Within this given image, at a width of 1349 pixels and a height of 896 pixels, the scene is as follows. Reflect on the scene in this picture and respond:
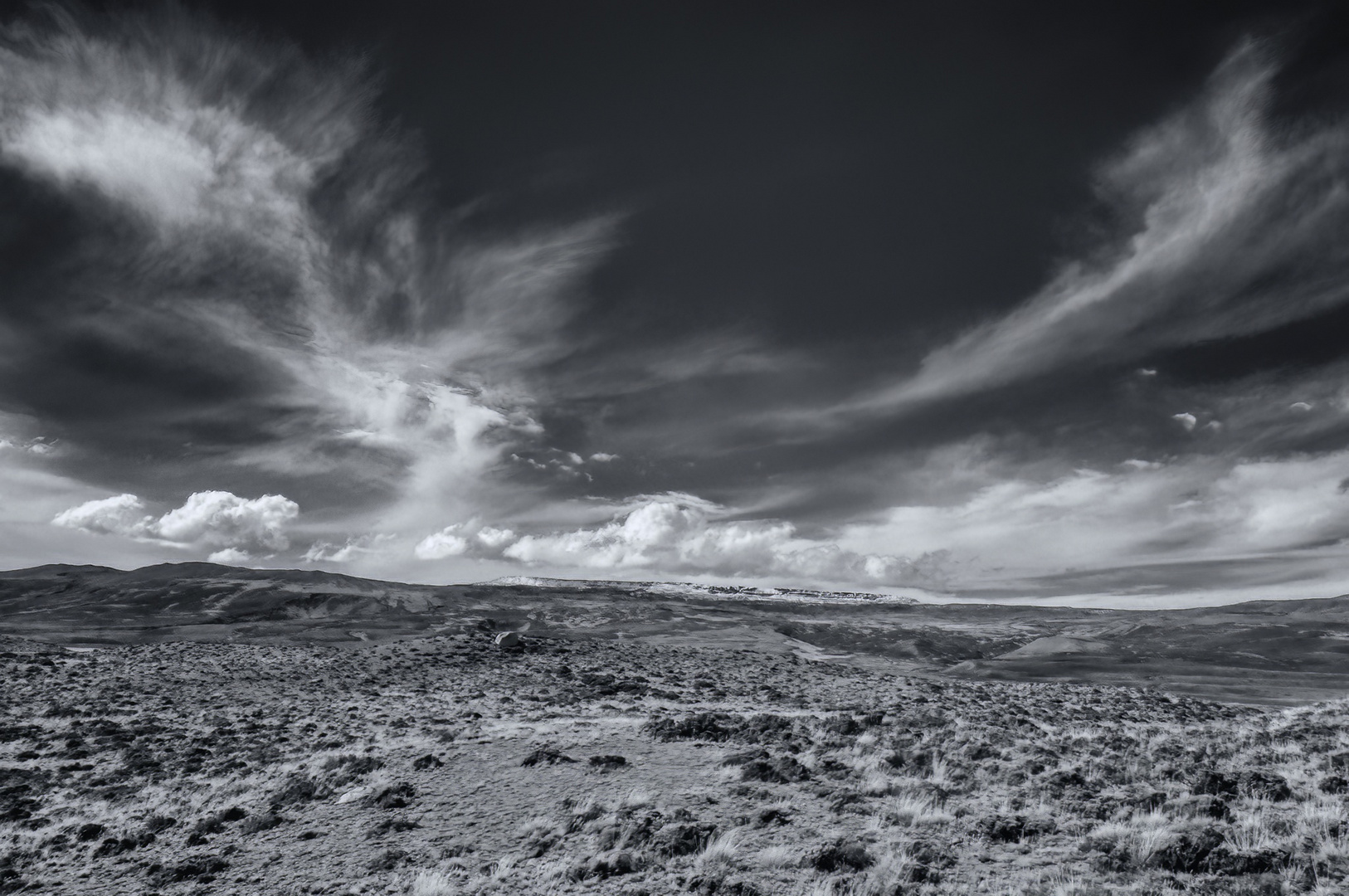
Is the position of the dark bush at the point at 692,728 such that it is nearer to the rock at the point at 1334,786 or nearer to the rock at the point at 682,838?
the rock at the point at 682,838

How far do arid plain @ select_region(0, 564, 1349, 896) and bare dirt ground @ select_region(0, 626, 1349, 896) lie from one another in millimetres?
69

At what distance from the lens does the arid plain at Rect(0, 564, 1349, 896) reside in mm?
9609

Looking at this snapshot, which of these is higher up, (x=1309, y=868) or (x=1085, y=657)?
(x=1309, y=868)

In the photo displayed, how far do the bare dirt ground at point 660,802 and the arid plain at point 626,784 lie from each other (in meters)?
0.07

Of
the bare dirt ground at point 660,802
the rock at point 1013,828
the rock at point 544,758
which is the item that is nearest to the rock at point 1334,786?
the bare dirt ground at point 660,802

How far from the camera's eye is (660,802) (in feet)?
42.6

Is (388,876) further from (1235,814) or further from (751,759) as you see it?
(1235,814)

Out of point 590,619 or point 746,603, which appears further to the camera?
point 746,603

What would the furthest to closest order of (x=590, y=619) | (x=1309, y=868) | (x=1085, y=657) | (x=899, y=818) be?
(x=590, y=619) < (x=1085, y=657) < (x=899, y=818) < (x=1309, y=868)

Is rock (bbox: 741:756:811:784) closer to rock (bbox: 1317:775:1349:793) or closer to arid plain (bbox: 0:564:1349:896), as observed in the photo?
arid plain (bbox: 0:564:1349:896)

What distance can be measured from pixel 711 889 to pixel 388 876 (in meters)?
5.21

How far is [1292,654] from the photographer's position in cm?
7762

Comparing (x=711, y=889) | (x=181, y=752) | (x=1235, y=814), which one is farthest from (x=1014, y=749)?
(x=181, y=752)

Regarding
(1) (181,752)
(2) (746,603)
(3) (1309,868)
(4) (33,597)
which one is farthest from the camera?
(2) (746,603)
